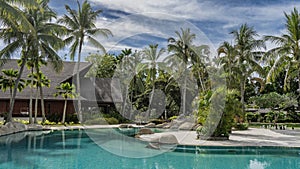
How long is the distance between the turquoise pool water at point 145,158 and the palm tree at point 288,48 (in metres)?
8.43

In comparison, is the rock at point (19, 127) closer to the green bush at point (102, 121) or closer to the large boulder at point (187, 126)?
the green bush at point (102, 121)

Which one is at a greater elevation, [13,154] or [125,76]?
[125,76]

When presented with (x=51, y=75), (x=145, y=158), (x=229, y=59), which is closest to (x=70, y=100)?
(x=51, y=75)

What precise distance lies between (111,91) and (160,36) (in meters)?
15.5

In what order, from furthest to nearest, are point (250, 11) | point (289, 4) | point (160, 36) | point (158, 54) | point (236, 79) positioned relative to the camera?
point (236, 79) < point (289, 4) < point (250, 11) < point (158, 54) < point (160, 36)

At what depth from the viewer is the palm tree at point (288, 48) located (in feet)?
54.5

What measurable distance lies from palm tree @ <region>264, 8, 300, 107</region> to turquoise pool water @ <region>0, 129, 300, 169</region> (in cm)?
843

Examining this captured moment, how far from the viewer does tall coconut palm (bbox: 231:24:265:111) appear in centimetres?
2077

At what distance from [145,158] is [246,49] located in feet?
48.4

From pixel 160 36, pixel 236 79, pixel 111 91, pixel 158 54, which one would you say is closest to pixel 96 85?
pixel 111 91

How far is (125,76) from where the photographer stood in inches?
616

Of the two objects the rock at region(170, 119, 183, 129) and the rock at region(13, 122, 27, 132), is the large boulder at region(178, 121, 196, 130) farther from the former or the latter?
the rock at region(13, 122, 27, 132)

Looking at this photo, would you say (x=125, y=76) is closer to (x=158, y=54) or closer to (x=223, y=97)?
(x=158, y=54)

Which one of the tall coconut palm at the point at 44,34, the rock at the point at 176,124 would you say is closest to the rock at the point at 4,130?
the tall coconut palm at the point at 44,34
